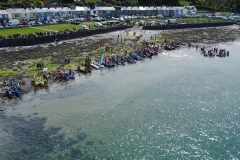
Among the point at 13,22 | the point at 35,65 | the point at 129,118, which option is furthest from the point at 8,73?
the point at 13,22

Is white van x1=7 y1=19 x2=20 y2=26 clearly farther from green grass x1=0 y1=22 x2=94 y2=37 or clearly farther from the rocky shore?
the rocky shore

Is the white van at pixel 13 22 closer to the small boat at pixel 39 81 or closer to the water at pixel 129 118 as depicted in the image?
the small boat at pixel 39 81

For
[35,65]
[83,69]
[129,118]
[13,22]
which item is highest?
[13,22]

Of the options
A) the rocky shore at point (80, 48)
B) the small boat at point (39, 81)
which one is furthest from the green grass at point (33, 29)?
the small boat at point (39, 81)

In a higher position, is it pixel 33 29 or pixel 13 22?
pixel 13 22

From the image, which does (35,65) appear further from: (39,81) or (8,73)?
(39,81)

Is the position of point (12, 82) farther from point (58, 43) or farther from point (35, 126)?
point (58, 43)
